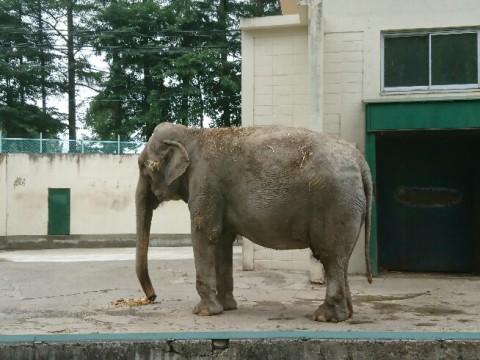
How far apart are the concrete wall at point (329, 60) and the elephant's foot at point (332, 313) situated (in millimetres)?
4346

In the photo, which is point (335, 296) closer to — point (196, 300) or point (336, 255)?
point (336, 255)

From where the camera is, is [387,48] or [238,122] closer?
[387,48]

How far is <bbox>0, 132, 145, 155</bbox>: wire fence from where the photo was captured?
19.1 metres

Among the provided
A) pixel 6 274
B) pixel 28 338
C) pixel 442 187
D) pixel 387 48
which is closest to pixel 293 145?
pixel 28 338

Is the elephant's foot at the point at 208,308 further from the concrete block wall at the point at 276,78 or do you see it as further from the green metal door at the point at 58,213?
the green metal door at the point at 58,213

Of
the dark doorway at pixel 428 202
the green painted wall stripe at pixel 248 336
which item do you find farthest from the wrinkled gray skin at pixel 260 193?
the dark doorway at pixel 428 202

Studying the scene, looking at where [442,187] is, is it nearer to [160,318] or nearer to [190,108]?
[160,318]

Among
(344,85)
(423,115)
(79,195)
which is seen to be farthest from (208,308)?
(79,195)

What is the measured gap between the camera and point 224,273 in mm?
7363

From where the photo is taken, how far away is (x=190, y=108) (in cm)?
2866

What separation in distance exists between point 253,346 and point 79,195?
14630 mm

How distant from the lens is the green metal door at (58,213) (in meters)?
19.1

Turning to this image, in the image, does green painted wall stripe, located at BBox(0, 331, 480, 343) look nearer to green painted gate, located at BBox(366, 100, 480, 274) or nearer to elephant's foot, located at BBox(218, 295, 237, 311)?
elephant's foot, located at BBox(218, 295, 237, 311)

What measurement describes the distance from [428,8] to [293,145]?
567 cm
